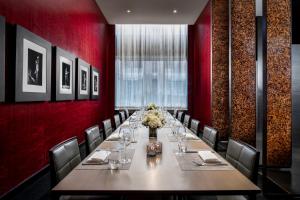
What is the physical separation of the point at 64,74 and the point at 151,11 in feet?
12.1

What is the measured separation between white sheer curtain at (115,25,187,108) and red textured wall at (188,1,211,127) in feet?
0.75

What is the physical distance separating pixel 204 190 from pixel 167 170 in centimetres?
34

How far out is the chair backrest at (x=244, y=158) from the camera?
1.58m

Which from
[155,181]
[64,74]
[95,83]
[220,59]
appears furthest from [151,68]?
[155,181]

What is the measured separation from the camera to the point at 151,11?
6844mm

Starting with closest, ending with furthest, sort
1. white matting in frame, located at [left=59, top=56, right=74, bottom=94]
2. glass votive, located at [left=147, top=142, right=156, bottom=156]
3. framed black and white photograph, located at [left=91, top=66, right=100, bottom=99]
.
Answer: glass votive, located at [left=147, top=142, right=156, bottom=156]
white matting in frame, located at [left=59, top=56, right=74, bottom=94]
framed black and white photograph, located at [left=91, top=66, right=100, bottom=99]

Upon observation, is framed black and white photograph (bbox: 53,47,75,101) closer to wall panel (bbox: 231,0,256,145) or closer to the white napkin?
the white napkin

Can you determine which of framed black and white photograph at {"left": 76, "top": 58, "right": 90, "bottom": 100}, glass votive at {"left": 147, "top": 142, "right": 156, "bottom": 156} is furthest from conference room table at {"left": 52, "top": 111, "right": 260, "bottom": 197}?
framed black and white photograph at {"left": 76, "top": 58, "right": 90, "bottom": 100}

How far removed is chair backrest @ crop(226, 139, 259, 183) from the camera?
158 centimetres

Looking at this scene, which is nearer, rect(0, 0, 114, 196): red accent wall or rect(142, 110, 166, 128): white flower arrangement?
rect(142, 110, 166, 128): white flower arrangement

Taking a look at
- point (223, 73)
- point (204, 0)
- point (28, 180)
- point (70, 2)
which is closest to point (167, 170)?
point (28, 180)

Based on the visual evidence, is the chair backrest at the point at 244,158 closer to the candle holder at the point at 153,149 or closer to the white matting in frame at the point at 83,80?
the candle holder at the point at 153,149

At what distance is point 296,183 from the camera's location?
2.84 metres

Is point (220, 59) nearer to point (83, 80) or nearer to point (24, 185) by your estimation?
point (83, 80)
